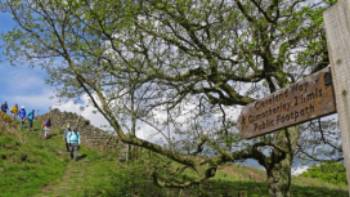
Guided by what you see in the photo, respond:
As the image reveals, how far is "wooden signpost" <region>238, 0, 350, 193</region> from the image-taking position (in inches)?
136

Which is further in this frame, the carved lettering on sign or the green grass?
the green grass

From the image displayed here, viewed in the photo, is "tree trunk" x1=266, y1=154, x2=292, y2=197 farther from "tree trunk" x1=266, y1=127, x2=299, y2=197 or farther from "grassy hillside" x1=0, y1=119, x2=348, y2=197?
"grassy hillside" x1=0, y1=119, x2=348, y2=197

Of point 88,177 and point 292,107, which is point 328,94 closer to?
point 292,107

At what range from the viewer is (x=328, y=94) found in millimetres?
3656

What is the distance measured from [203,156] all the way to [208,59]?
7.84ft

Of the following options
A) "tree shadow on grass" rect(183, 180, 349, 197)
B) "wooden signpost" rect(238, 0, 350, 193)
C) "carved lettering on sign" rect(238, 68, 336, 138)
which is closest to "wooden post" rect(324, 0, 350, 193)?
"wooden signpost" rect(238, 0, 350, 193)

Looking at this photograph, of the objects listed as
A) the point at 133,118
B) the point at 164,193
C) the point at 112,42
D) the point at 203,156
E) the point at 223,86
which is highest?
the point at 112,42

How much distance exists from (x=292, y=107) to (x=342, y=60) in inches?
25.9

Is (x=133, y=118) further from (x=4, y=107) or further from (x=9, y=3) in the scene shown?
(x=4, y=107)

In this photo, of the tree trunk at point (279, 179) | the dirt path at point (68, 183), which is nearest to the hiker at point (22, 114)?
the dirt path at point (68, 183)

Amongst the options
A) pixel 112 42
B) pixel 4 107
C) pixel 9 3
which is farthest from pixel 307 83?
pixel 4 107

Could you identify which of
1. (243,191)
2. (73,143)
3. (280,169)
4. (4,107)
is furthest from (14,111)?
(280,169)

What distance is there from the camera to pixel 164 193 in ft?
53.0

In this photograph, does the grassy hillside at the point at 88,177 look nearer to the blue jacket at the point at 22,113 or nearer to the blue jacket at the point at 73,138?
the blue jacket at the point at 73,138
